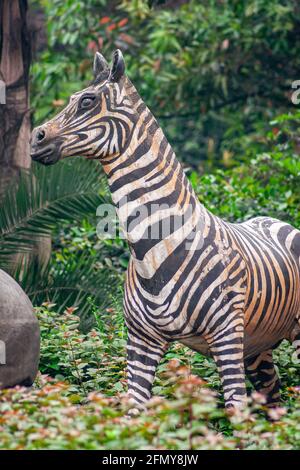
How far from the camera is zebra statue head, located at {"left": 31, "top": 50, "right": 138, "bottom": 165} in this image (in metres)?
6.56

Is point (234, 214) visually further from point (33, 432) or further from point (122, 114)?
point (33, 432)

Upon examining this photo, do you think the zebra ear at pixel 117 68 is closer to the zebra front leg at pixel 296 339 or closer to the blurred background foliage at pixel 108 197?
the blurred background foliage at pixel 108 197

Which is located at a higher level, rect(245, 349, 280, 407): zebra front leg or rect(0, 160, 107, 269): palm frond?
rect(0, 160, 107, 269): palm frond

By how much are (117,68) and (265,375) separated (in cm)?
241

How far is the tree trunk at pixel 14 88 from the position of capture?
10.6 metres

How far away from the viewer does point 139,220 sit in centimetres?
662

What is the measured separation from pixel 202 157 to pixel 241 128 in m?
2.71

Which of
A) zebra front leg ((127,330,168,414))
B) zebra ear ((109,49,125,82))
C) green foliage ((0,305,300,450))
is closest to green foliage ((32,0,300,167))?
zebra ear ((109,49,125,82))

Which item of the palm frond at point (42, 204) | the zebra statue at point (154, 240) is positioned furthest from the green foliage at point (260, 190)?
the zebra statue at point (154, 240)

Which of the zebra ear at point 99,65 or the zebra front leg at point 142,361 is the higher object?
the zebra ear at point 99,65

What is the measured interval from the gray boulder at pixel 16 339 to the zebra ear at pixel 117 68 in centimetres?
147

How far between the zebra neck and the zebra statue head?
0.26 feet

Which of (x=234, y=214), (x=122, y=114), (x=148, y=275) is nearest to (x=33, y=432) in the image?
(x=148, y=275)

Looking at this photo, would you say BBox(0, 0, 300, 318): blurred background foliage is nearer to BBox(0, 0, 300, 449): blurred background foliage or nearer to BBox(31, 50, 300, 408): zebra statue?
BBox(0, 0, 300, 449): blurred background foliage
